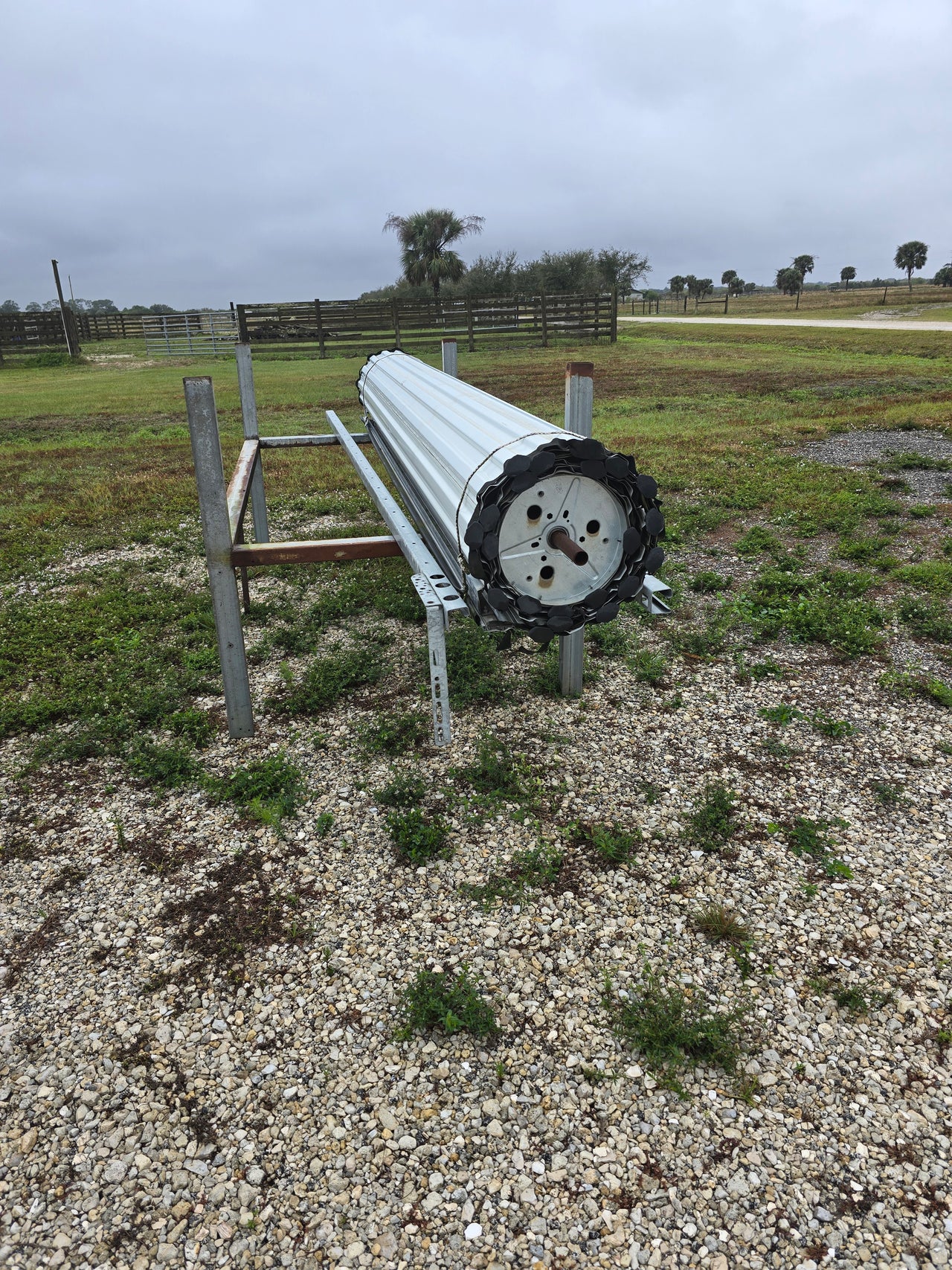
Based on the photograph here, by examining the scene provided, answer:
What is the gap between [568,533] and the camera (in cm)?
318

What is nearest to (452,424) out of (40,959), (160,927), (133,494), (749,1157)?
(160,927)

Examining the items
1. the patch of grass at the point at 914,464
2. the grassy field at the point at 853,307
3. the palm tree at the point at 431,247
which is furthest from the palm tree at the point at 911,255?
the patch of grass at the point at 914,464

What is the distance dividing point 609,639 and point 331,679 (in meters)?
2.04

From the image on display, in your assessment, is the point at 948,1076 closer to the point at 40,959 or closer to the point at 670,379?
the point at 40,959

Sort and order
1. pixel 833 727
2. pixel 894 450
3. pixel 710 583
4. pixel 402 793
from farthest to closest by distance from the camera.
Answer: pixel 894 450
pixel 710 583
pixel 833 727
pixel 402 793

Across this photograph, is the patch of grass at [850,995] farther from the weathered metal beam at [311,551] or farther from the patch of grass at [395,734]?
the weathered metal beam at [311,551]

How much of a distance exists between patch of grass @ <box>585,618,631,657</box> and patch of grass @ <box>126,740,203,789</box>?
283 cm

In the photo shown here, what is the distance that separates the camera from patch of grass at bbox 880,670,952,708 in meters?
4.73

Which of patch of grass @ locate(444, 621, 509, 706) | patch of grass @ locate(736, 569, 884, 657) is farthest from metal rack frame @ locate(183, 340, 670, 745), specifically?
patch of grass @ locate(736, 569, 884, 657)

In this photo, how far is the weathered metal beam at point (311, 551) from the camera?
4.21 m

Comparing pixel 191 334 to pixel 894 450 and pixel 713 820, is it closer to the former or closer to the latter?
pixel 894 450

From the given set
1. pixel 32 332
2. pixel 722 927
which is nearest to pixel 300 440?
pixel 722 927

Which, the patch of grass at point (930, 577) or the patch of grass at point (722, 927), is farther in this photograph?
the patch of grass at point (930, 577)

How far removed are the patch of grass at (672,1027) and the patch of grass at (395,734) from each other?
6.35 feet
